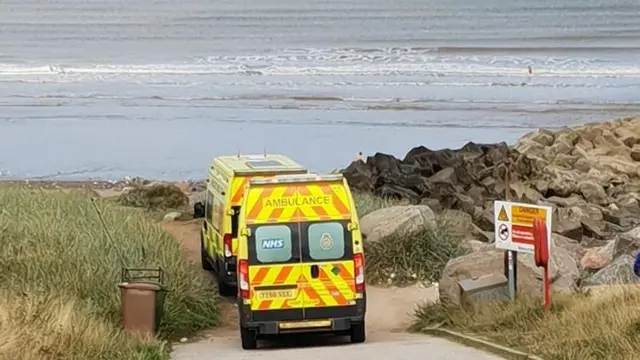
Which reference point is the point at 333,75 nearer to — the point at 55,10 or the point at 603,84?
the point at 603,84

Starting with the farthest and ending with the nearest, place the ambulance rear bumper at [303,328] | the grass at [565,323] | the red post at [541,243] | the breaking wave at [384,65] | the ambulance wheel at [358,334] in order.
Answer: the breaking wave at [384,65] < the ambulance wheel at [358,334] < the ambulance rear bumper at [303,328] < the red post at [541,243] < the grass at [565,323]

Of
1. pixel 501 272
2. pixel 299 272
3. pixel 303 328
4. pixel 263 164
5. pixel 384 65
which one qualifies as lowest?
pixel 303 328

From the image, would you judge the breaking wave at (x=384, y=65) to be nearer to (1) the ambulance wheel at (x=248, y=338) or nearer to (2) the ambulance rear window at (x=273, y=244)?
(2) the ambulance rear window at (x=273, y=244)

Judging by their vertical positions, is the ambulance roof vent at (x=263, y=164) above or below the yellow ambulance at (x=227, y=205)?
above

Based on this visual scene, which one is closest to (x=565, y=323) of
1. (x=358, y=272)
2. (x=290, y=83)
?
(x=358, y=272)

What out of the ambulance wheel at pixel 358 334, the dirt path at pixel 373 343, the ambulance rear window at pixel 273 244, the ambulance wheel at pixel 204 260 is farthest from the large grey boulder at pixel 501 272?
the ambulance wheel at pixel 204 260

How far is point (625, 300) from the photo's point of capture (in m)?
12.6

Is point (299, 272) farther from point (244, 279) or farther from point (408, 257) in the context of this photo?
point (408, 257)

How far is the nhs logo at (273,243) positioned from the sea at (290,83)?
611 inches

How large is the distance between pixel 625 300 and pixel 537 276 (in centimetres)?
324

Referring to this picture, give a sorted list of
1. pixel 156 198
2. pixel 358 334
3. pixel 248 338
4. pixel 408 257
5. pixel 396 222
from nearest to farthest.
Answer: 1. pixel 248 338
2. pixel 358 334
3. pixel 408 257
4. pixel 396 222
5. pixel 156 198

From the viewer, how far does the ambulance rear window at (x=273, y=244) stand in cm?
1449

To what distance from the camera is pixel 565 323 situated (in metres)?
12.1

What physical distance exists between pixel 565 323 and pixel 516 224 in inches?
74.3
